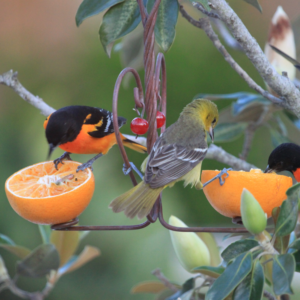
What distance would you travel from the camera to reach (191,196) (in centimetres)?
292

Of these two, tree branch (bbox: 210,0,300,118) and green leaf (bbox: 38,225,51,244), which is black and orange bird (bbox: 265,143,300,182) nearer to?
tree branch (bbox: 210,0,300,118)

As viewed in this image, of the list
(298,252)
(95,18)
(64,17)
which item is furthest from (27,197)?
(64,17)

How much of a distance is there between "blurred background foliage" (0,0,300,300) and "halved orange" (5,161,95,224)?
127cm

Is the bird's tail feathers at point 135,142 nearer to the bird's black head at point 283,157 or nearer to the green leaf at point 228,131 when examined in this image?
the green leaf at point 228,131

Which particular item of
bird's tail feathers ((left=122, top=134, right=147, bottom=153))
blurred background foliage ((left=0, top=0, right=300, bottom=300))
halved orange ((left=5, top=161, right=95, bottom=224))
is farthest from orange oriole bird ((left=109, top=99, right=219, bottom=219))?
blurred background foliage ((left=0, top=0, right=300, bottom=300))

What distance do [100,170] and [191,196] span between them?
0.74m

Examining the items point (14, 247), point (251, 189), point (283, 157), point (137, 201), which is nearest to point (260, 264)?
point (251, 189)

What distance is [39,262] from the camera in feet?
4.52

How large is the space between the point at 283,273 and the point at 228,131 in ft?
3.54

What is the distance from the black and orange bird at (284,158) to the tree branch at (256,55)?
0.19 meters

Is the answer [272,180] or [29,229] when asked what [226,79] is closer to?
[29,229]

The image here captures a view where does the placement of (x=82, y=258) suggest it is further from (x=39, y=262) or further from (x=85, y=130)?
(x=85, y=130)

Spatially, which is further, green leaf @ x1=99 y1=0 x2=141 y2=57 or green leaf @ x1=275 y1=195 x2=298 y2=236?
green leaf @ x1=99 y1=0 x2=141 y2=57

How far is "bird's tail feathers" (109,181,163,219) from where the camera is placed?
1.02m
